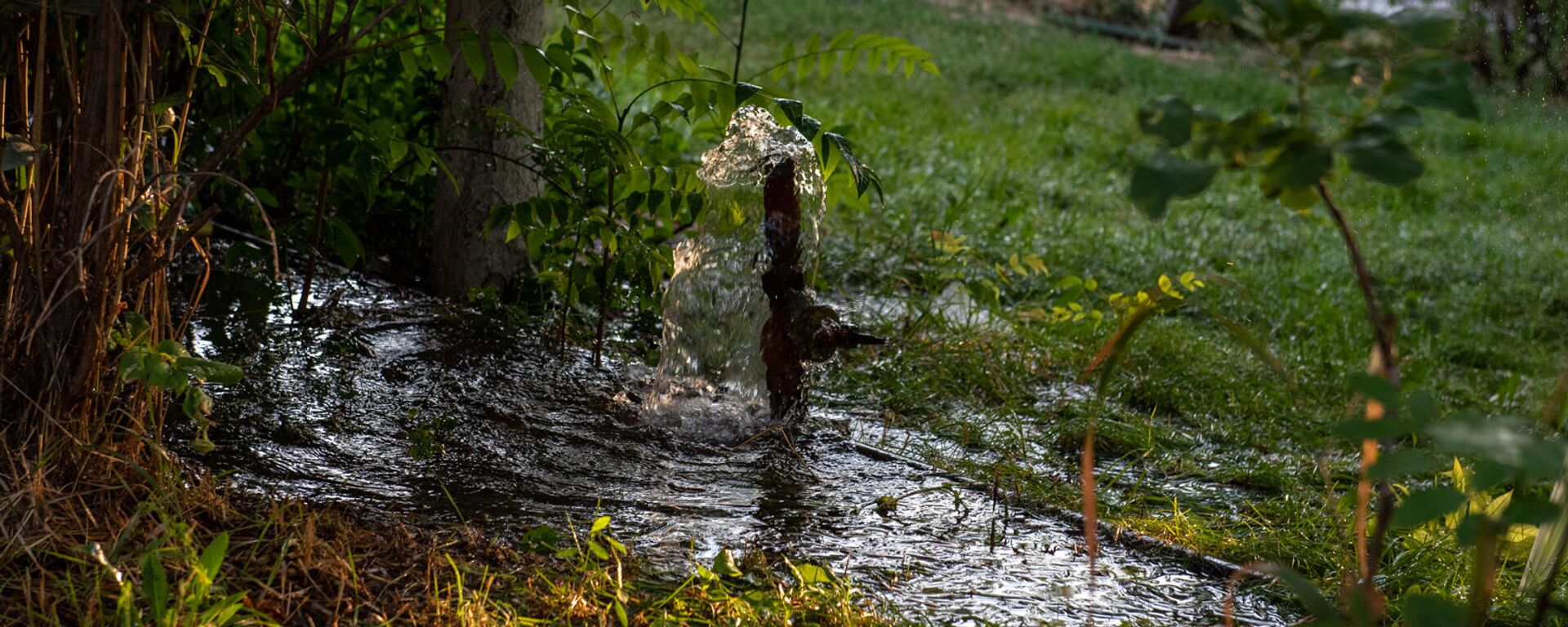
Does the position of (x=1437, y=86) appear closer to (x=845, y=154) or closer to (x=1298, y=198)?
(x=1298, y=198)

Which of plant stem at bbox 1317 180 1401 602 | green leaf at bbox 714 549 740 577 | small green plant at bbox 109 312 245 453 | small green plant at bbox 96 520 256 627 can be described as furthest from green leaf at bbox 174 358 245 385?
plant stem at bbox 1317 180 1401 602

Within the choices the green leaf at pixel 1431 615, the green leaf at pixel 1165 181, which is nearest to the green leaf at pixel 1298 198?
the green leaf at pixel 1165 181

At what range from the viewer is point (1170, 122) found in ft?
4.46

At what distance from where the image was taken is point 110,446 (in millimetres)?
2086

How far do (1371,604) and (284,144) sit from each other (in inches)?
135

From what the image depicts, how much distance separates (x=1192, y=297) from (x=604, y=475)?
10.5ft

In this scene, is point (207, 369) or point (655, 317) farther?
point (655, 317)

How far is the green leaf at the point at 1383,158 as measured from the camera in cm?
126

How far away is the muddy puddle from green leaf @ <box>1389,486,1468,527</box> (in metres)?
0.80

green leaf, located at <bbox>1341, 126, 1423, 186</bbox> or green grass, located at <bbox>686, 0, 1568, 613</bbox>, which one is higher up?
green leaf, located at <bbox>1341, 126, 1423, 186</bbox>

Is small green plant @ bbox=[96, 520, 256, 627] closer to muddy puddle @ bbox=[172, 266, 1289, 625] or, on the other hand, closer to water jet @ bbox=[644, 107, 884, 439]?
muddy puddle @ bbox=[172, 266, 1289, 625]

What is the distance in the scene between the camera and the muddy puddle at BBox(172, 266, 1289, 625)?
7.51 feet

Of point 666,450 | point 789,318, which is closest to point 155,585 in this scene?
point 666,450

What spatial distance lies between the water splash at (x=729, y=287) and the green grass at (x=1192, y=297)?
1.28ft
